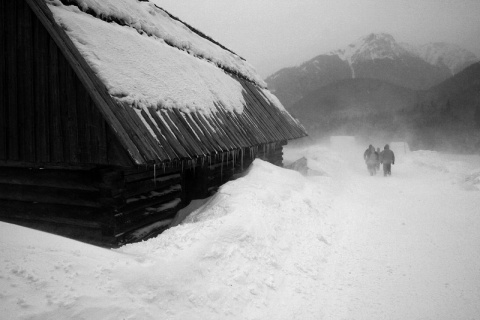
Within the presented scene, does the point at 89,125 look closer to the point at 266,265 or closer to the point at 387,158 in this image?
the point at 266,265

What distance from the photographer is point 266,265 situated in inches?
154

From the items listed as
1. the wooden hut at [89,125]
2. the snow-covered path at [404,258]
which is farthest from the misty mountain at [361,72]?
the wooden hut at [89,125]

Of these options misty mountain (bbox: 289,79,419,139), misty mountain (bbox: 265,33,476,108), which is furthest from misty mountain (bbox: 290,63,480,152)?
misty mountain (bbox: 265,33,476,108)

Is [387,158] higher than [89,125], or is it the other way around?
[89,125]

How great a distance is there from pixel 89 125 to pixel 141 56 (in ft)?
7.29

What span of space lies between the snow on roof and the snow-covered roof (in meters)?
0.01

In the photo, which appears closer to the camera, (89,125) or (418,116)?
(89,125)

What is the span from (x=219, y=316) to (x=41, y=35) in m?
4.89

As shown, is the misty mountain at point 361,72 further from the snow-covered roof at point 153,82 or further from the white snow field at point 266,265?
the white snow field at point 266,265

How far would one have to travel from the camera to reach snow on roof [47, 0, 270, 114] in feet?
13.6

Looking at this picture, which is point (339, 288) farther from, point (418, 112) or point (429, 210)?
point (418, 112)

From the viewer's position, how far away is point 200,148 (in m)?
4.89

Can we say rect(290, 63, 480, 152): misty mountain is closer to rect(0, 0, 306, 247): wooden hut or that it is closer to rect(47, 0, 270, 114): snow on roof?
rect(47, 0, 270, 114): snow on roof

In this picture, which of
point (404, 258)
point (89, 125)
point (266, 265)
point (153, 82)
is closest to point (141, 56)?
point (153, 82)
